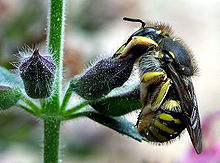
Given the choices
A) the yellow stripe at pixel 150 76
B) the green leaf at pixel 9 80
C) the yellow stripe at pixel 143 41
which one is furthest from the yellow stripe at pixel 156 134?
the green leaf at pixel 9 80

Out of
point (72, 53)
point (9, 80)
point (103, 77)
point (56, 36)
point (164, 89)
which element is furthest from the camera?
point (72, 53)

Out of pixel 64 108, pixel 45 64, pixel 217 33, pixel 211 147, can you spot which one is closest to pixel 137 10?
pixel 211 147

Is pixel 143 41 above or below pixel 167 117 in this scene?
above

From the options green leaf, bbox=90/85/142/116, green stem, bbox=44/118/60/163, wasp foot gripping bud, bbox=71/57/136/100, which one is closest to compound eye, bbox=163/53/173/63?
wasp foot gripping bud, bbox=71/57/136/100

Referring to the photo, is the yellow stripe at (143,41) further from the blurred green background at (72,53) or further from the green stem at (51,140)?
the green stem at (51,140)

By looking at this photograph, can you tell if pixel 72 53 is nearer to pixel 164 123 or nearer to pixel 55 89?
pixel 55 89

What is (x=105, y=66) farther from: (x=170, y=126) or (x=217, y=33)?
(x=217, y=33)

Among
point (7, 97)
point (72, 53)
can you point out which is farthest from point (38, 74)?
point (72, 53)
